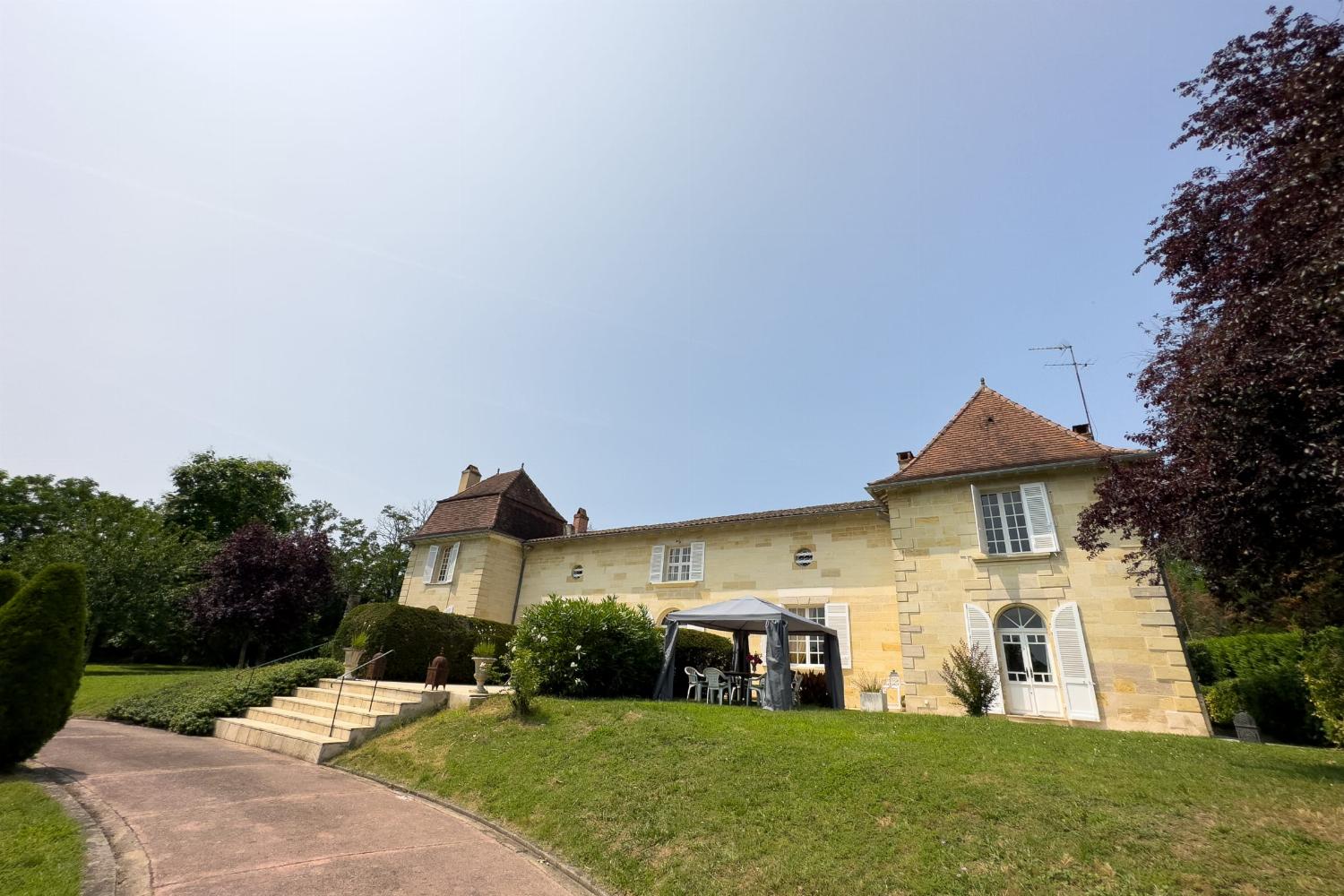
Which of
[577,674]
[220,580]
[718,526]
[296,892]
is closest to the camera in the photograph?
[296,892]

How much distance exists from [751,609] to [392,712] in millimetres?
6771

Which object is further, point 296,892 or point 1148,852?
point 1148,852

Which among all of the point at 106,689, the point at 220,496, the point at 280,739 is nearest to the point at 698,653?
the point at 280,739

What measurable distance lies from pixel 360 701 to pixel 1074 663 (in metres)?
14.1

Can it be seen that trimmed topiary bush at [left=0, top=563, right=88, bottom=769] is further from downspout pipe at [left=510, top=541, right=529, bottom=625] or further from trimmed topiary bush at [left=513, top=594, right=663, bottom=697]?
downspout pipe at [left=510, top=541, right=529, bottom=625]

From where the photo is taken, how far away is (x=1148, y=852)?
429 cm

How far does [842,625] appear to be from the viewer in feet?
48.4

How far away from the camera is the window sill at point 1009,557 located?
1232cm

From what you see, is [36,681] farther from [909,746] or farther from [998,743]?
[998,743]

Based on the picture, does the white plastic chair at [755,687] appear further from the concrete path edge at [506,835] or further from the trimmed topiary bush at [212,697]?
the trimmed topiary bush at [212,697]

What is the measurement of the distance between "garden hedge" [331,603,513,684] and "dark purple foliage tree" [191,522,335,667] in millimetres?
11204

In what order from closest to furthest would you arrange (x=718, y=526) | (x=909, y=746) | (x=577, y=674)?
(x=909, y=746)
(x=577, y=674)
(x=718, y=526)

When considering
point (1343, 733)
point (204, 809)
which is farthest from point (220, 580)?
point (1343, 733)

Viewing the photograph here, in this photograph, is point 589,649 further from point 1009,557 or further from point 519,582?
point 519,582
